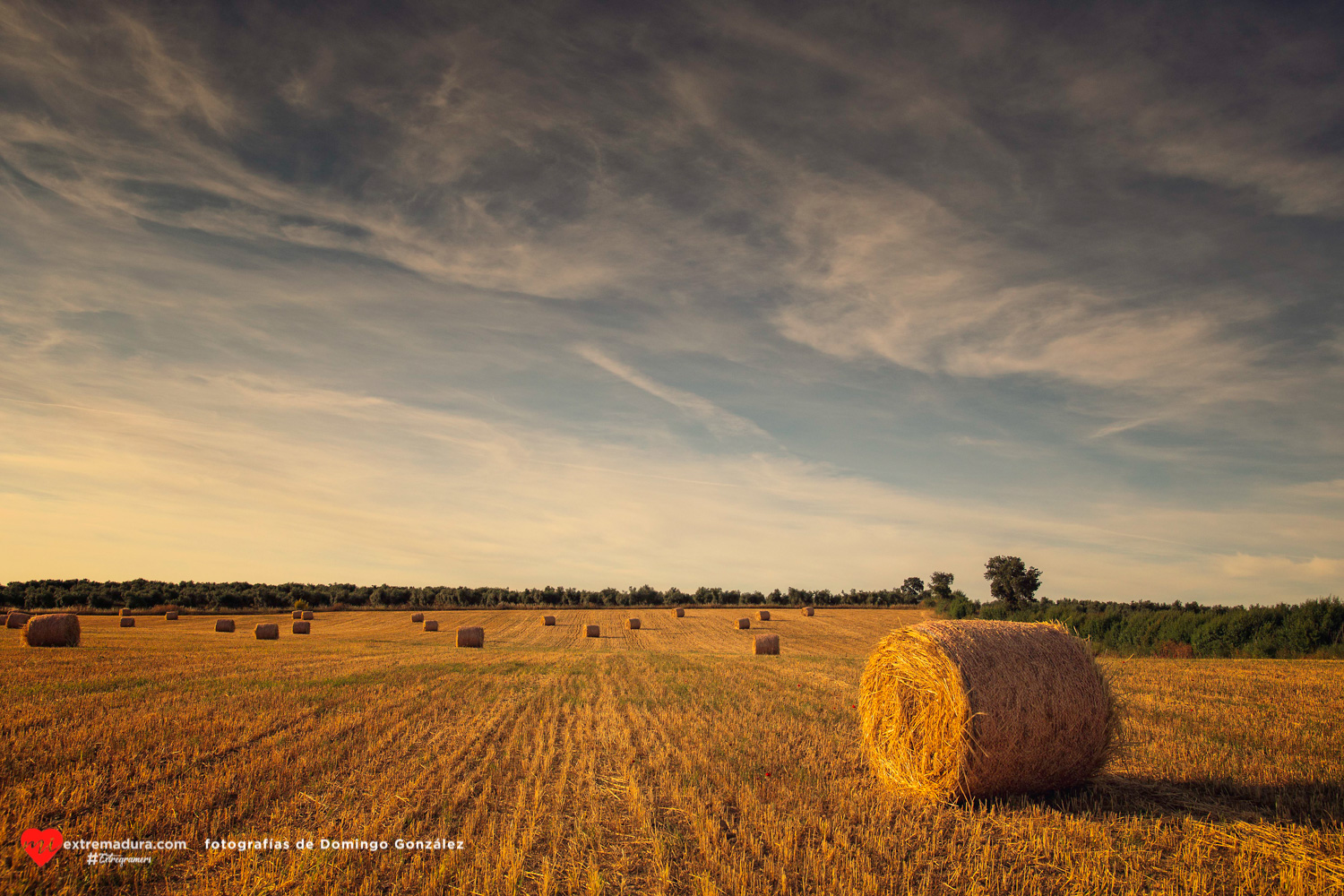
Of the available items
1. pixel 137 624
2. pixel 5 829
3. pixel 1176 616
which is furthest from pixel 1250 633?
pixel 137 624

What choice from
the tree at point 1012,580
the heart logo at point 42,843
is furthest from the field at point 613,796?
the tree at point 1012,580

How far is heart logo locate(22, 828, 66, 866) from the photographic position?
5371 millimetres

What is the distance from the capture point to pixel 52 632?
23.6m

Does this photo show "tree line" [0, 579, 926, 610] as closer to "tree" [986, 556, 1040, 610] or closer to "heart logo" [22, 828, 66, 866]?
"tree" [986, 556, 1040, 610]

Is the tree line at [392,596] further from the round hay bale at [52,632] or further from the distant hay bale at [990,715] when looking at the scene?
the distant hay bale at [990,715]

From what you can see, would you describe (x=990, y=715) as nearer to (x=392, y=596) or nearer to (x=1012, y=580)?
(x=1012, y=580)

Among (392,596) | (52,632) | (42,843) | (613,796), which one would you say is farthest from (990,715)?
(392,596)

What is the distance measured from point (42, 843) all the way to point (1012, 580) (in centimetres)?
7219

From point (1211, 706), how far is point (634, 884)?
13026 mm

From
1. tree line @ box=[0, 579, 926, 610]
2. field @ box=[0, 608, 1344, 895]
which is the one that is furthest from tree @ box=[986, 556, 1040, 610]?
field @ box=[0, 608, 1344, 895]

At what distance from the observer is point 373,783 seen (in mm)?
7777

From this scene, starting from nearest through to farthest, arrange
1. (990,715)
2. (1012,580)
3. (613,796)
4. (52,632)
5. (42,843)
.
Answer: (42,843)
(613,796)
(990,715)
(52,632)
(1012,580)

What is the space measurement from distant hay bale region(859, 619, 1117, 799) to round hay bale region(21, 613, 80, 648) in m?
28.5

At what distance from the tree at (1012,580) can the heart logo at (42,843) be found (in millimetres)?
70519
